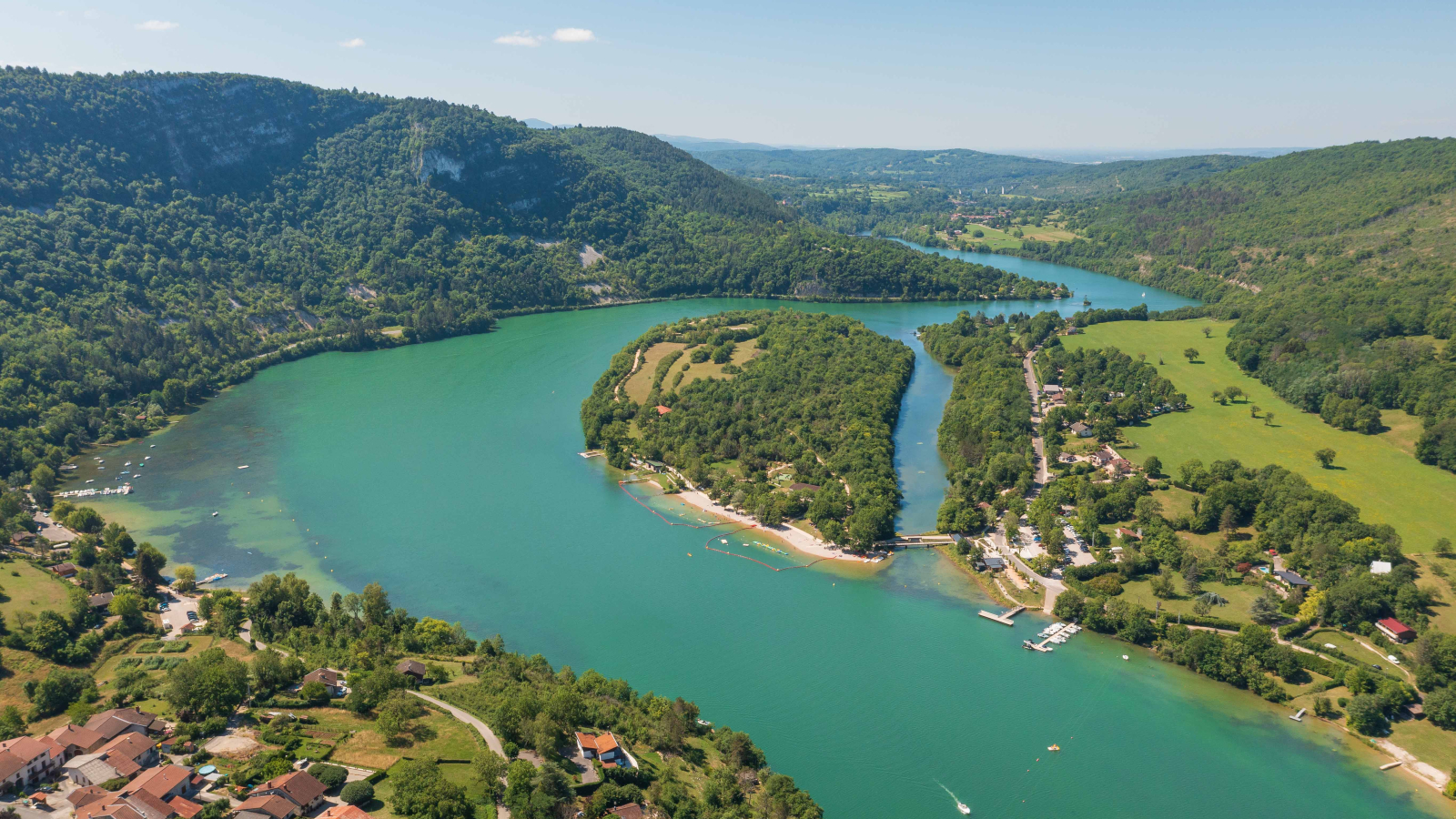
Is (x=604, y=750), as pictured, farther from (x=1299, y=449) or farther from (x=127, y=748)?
(x=1299, y=449)

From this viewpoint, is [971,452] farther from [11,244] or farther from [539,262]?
[11,244]

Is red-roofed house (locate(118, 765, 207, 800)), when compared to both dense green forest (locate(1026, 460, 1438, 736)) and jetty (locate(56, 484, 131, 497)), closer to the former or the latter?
dense green forest (locate(1026, 460, 1438, 736))

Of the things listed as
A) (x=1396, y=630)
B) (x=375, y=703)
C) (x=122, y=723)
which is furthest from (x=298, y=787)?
(x=1396, y=630)

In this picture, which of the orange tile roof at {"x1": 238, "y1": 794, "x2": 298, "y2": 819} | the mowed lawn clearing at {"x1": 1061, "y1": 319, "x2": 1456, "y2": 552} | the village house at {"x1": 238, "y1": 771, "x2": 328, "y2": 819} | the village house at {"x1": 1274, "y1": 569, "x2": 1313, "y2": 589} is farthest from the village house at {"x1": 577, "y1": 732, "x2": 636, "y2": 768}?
the mowed lawn clearing at {"x1": 1061, "y1": 319, "x2": 1456, "y2": 552}

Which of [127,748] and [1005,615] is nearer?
[127,748]

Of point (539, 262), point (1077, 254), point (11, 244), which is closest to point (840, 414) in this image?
point (539, 262)

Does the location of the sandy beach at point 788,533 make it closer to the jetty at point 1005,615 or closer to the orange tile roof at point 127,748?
the jetty at point 1005,615
